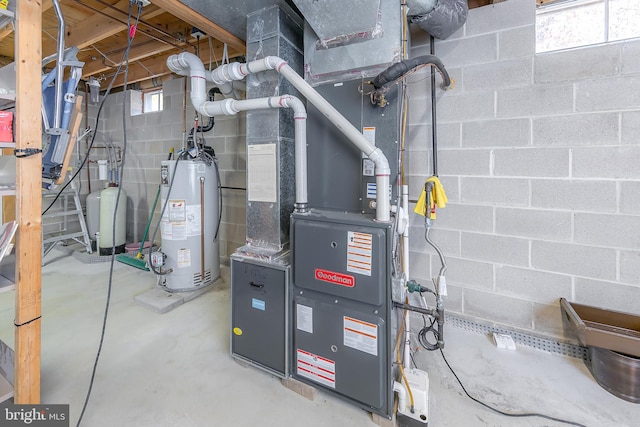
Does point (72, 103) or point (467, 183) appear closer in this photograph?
point (72, 103)

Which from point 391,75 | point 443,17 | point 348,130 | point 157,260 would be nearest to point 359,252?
point 348,130

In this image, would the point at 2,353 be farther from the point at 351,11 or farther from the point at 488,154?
the point at 488,154

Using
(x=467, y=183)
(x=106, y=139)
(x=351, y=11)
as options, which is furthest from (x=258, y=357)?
(x=106, y=139)

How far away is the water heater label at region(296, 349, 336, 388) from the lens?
1479mm

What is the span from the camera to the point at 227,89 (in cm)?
246

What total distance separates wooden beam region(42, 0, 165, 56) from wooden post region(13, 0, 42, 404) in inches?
53.2

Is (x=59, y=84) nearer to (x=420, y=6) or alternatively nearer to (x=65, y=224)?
(x=420, y=6)

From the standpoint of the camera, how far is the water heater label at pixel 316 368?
1.48 m

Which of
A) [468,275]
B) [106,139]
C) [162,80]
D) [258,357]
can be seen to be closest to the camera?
[258,357]

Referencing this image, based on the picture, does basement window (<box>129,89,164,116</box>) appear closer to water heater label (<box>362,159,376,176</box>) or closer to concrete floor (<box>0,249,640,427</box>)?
concrete floor (<box>0,249,640,427</box>)

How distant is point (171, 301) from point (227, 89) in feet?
6.17

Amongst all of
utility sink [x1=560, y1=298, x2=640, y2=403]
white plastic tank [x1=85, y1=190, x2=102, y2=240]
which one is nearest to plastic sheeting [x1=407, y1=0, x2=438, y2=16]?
utility sink [x1=560, y1=298, x2=640, y2=403]

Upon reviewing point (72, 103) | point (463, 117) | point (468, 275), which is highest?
point (463, 117)

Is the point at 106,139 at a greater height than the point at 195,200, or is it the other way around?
the point at 106,139
